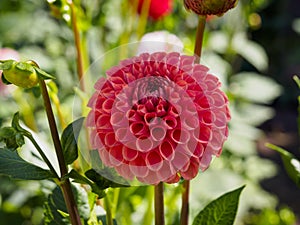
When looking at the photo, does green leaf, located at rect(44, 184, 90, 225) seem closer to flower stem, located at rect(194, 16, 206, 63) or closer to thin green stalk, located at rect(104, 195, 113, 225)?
thin green stalk, located at rect(104, 195, 113, 225)

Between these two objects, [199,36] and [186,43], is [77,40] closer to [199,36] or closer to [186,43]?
[199,36]

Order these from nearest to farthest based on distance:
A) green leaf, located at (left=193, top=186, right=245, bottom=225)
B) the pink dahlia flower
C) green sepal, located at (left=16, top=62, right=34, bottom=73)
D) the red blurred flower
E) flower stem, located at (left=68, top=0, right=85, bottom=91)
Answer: green sepal, located at (left=16, top=62, right=34, bottom=73)
green leaf, located at (left=193, top=186, right=245, bottom=225)
flower stem, located at (left=68, top=0, right=85, bottom=91)
the pink dahlia flower
the red blurred flower

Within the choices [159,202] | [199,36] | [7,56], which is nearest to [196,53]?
[199,36]

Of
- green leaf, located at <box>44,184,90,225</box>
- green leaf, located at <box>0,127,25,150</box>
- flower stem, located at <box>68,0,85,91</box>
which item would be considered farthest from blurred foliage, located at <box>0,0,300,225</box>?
green leaf, located at <box>0,127,25,150</box>

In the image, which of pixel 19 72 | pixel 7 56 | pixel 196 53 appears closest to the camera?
pixel 19 72

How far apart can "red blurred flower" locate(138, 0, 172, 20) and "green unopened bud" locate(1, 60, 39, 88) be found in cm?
66

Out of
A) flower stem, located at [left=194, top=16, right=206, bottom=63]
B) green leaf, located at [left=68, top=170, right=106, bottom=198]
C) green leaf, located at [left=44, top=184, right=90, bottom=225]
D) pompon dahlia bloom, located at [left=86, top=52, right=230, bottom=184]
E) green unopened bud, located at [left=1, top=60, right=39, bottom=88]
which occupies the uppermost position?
flower stem, located at [left=194, top=16, right=206, bottom=63]

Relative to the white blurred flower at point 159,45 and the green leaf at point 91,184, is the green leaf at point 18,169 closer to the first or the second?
the green leaf at point 91,184

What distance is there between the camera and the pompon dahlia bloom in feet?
1.54

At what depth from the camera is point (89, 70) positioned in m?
0.88

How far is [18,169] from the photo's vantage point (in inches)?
20.8

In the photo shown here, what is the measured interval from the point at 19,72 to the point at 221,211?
228 millimetres

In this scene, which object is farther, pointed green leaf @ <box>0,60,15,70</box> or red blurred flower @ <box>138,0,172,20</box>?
red blurred flower @ <box>138,0,172,20</box>

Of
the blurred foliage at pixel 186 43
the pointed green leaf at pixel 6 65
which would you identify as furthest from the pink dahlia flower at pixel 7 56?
the pointed green leaf at pixel 6 65
